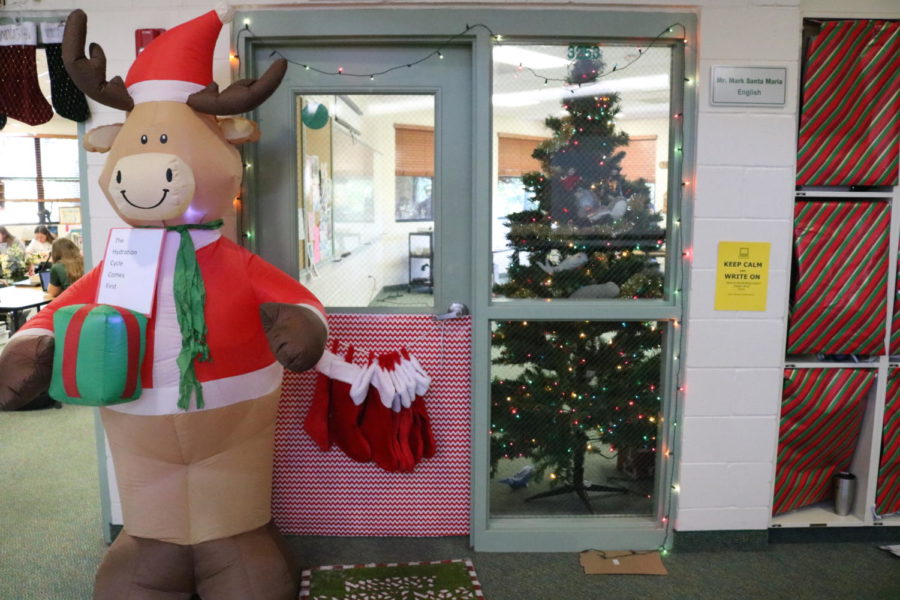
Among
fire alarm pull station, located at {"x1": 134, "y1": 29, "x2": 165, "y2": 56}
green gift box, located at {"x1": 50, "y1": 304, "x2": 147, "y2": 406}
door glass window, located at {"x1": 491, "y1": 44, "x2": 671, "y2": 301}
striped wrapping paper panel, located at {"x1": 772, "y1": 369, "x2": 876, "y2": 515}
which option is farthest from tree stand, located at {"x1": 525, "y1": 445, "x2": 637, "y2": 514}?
fire alarm pull station, located at {"x1": 134, "y1": 29, "x2": 165, "y2": 56}

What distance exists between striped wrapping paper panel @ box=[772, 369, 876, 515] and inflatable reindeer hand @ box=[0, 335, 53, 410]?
2486mm

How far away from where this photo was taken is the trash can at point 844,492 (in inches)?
107

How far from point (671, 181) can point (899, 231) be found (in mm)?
865

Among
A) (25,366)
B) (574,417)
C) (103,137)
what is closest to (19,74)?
(103,137)

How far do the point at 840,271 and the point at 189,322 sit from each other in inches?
89.0

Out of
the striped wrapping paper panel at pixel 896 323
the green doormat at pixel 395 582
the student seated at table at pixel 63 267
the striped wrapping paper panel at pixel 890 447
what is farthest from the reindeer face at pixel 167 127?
the student seated at table at pixel 63 267

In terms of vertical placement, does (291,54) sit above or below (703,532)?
above

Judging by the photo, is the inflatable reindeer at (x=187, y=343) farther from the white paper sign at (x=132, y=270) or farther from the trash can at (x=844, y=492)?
the trash can at (x=844, y=492)

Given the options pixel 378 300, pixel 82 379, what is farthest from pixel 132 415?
pixel 378 300

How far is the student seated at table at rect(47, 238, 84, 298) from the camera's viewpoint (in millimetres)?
5168

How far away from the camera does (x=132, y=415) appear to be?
1.95m

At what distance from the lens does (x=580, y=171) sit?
2568 millimetres

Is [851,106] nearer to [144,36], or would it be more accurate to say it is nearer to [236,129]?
[236,129]

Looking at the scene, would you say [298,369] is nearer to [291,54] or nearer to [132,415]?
[132,415]
